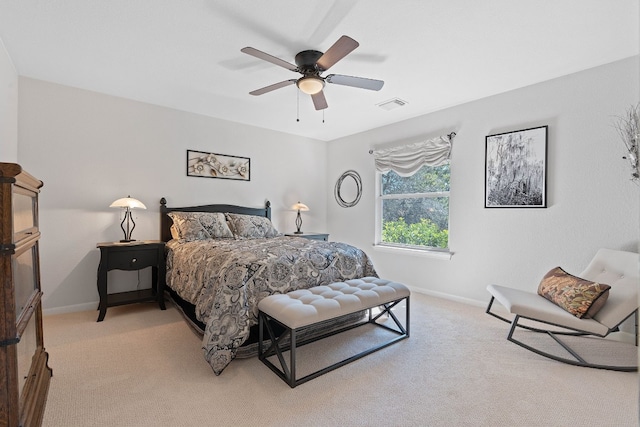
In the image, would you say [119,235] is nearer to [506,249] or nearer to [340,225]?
[340,225]

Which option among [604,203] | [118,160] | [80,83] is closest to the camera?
[604,203]

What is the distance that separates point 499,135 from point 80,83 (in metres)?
4.60

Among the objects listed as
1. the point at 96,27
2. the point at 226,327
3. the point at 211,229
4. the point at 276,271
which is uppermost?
the point at 96,27

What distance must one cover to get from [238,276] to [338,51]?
1765 millimetres

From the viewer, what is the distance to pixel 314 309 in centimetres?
208

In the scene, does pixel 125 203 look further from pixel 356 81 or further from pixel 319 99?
pixel 356 81

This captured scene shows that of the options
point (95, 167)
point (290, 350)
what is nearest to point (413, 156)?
point (290, 350)

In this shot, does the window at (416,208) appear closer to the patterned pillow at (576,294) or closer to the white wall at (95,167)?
the patterned pillow at (576,294)

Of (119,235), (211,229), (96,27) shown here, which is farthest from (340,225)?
(96,27)

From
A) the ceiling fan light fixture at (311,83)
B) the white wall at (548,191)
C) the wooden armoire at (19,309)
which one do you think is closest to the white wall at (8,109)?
the wooden armoire at (19,309)

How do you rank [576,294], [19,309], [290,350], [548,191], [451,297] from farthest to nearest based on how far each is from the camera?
1. [451,297]
2. [548,191]
3. [576,294]
4. [290,350]
5. [19,309]

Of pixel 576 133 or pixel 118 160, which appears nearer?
pixel 576 133

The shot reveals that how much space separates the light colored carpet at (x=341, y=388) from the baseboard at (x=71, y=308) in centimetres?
66

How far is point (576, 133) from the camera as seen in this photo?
2902mm
